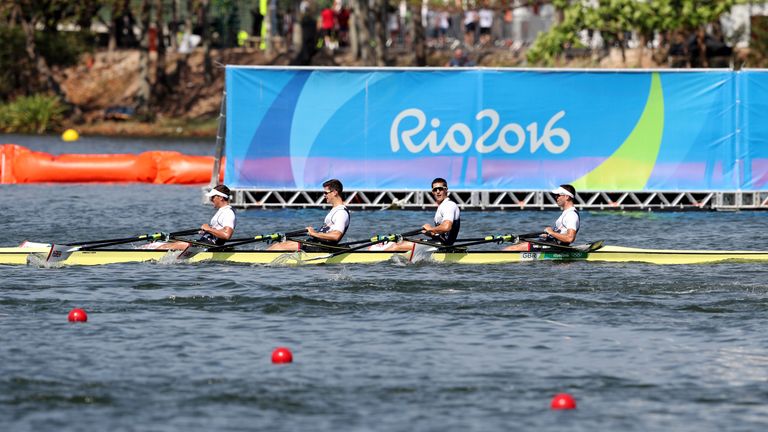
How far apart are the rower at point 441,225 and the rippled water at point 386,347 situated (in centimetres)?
43

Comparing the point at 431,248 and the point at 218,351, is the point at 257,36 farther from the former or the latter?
the point at 218,351

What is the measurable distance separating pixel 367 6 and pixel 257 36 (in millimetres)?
14607

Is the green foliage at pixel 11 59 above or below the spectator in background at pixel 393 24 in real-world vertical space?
below

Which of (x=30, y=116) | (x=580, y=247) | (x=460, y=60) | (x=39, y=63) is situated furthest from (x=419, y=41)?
(x=580, y=247)

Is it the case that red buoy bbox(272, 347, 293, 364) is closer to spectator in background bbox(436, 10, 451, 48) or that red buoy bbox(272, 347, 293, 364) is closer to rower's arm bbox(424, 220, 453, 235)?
rower's arm bbox(424, 220, 453, 235)

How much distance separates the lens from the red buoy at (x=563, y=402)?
13.8 meters

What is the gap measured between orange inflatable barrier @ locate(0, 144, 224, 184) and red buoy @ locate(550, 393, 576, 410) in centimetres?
2620

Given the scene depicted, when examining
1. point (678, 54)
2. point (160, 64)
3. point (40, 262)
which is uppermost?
point (678, 54)

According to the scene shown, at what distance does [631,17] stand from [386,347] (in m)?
38.6

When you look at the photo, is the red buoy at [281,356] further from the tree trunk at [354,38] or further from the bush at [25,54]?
the bush at [25,54]

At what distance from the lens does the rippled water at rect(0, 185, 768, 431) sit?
1368 cm

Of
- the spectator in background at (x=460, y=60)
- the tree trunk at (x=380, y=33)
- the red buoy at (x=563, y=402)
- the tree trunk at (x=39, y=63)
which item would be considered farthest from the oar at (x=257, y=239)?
the tree trunk at (x=39, y=63)

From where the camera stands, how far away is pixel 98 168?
128ft

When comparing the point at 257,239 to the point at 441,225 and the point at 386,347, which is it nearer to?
the point at 441,225
